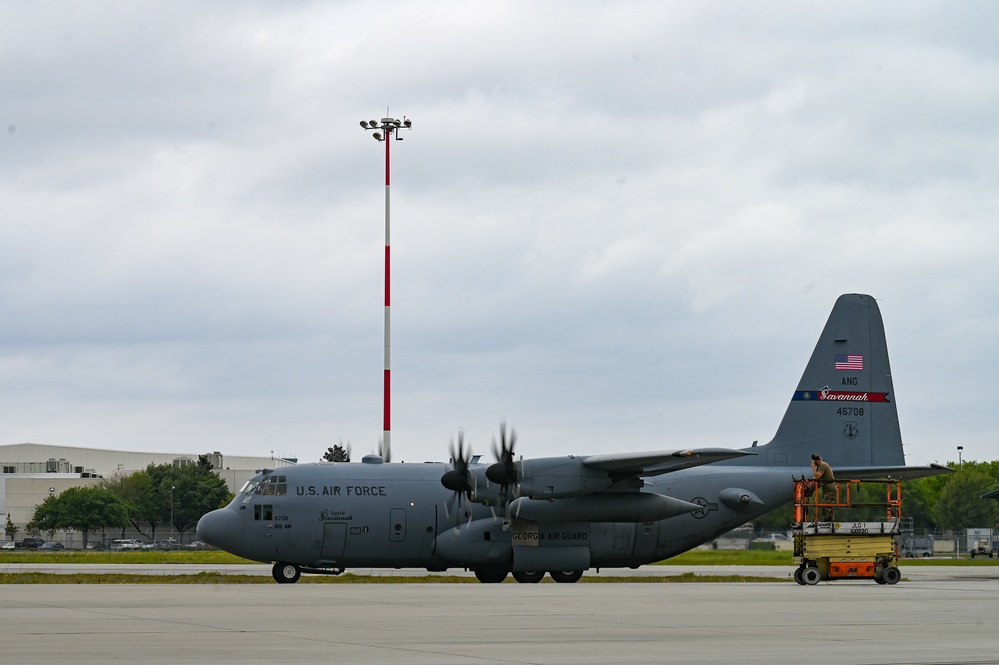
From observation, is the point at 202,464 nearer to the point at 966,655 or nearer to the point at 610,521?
the point at 610,521

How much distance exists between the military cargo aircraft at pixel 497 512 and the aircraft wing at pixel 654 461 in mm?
51

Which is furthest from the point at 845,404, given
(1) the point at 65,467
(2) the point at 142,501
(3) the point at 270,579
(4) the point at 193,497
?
(1) the point at 65,467

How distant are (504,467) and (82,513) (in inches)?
3298

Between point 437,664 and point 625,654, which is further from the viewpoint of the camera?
point 625,654

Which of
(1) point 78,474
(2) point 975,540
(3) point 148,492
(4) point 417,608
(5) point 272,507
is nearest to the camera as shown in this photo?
(4) point 417,608

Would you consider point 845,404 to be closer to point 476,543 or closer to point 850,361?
point 850,361

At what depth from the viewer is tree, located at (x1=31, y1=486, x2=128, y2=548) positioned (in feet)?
344

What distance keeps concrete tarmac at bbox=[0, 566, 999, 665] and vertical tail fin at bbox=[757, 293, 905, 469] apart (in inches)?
440

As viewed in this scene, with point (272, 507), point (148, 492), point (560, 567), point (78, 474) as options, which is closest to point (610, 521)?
point (560, 567)

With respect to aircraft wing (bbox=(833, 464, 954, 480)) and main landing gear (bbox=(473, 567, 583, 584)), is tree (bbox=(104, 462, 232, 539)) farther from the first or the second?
aircraft wing (bbox=(833, 464, 954, 480))

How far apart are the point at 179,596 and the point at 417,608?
571cm

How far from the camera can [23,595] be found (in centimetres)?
2247

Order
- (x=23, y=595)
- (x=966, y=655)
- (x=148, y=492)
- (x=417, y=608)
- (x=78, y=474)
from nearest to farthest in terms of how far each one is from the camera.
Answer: (x=966, y=655) < (x=417, y=608) < (x=23, y=595) < (x=148, y=492) < (x=78, y=474)

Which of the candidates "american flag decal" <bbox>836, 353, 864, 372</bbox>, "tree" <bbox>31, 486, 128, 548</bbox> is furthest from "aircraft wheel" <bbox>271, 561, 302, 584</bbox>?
"tree" <bbox>31, 486, 128, 548</bbox>
